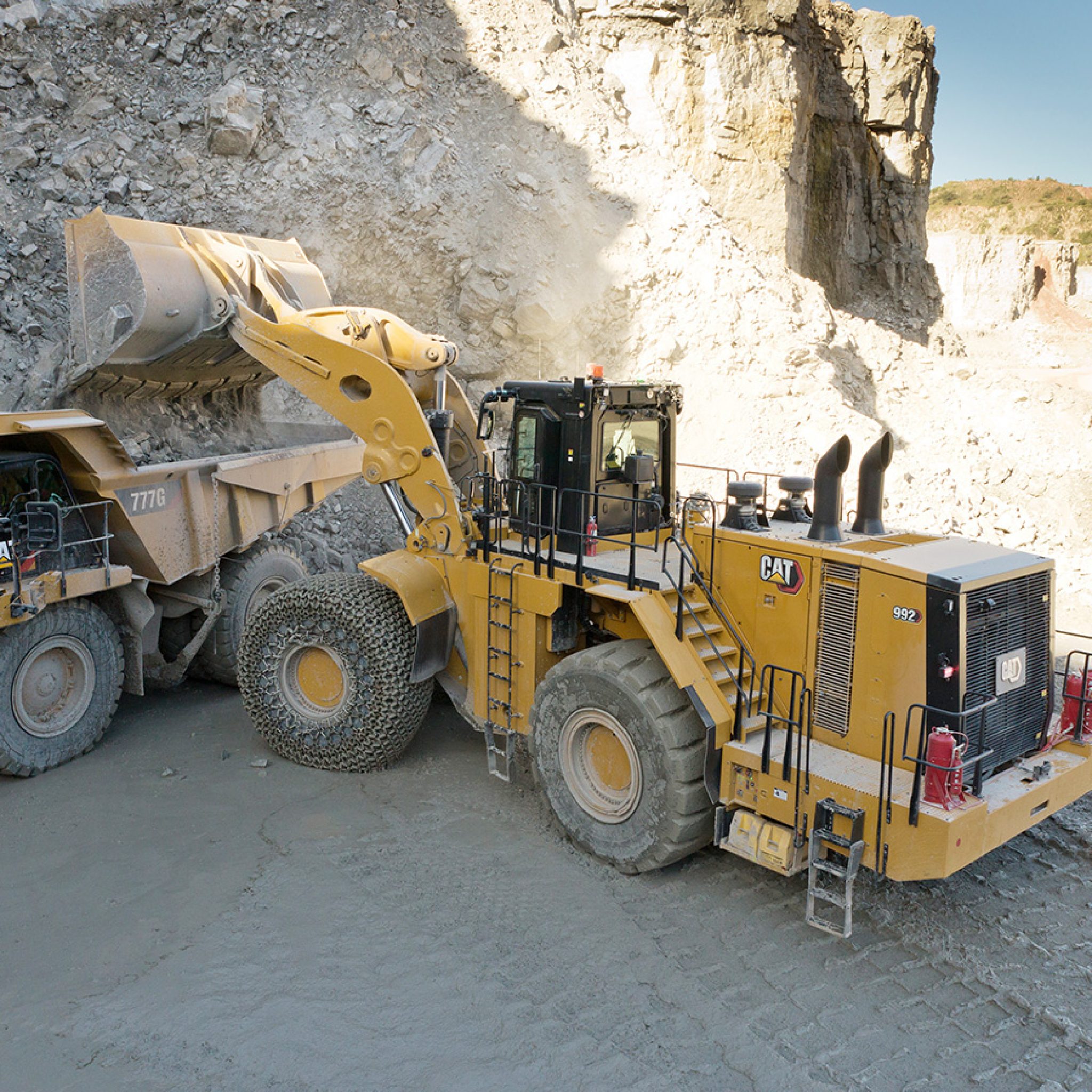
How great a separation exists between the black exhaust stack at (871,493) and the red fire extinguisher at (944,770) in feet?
5.40

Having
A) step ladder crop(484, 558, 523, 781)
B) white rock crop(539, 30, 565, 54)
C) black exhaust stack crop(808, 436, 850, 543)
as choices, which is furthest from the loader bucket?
white rock crop(539, 30, 565, 54)

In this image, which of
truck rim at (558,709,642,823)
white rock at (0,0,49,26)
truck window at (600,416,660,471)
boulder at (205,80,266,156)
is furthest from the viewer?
boulder at (205,80,266,156)

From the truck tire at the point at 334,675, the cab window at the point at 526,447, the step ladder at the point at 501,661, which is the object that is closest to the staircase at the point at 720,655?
the step ladder at the point at 501,661

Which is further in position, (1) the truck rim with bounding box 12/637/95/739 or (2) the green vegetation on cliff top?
(2) the green vegetation on cliff top

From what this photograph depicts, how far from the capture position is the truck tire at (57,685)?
722 centimetres

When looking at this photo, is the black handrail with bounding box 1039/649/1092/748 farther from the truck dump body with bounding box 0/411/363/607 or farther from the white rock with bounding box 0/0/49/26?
the white rock with bounding box 0/0/49/26

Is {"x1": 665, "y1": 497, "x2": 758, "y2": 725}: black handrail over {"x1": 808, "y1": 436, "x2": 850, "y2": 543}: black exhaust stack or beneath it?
beneath

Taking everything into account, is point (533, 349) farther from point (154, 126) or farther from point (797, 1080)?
point (797, 1080)

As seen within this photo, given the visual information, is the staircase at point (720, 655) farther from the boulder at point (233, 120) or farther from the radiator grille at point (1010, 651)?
the boulder at point (233, 120)

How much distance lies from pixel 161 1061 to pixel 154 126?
511 inches

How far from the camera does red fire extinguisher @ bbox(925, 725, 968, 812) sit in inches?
200

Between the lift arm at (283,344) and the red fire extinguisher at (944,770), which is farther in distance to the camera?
the lift arm at (283,344)

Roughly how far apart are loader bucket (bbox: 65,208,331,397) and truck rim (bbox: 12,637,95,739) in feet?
7.95

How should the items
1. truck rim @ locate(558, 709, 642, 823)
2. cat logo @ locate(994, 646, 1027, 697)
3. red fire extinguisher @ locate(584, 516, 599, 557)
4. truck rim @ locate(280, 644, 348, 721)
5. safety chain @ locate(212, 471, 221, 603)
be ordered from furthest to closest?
safety chain @ locate(212, 471, 221, 603), truck rim @ locate(280, 644, 348, 721), red fire extinguisher @ locate(584, 516, 599, 557), truck rim @ locate(558, 709, 642, 823), cat logo @ locate(994, 646, 1027, 697)
